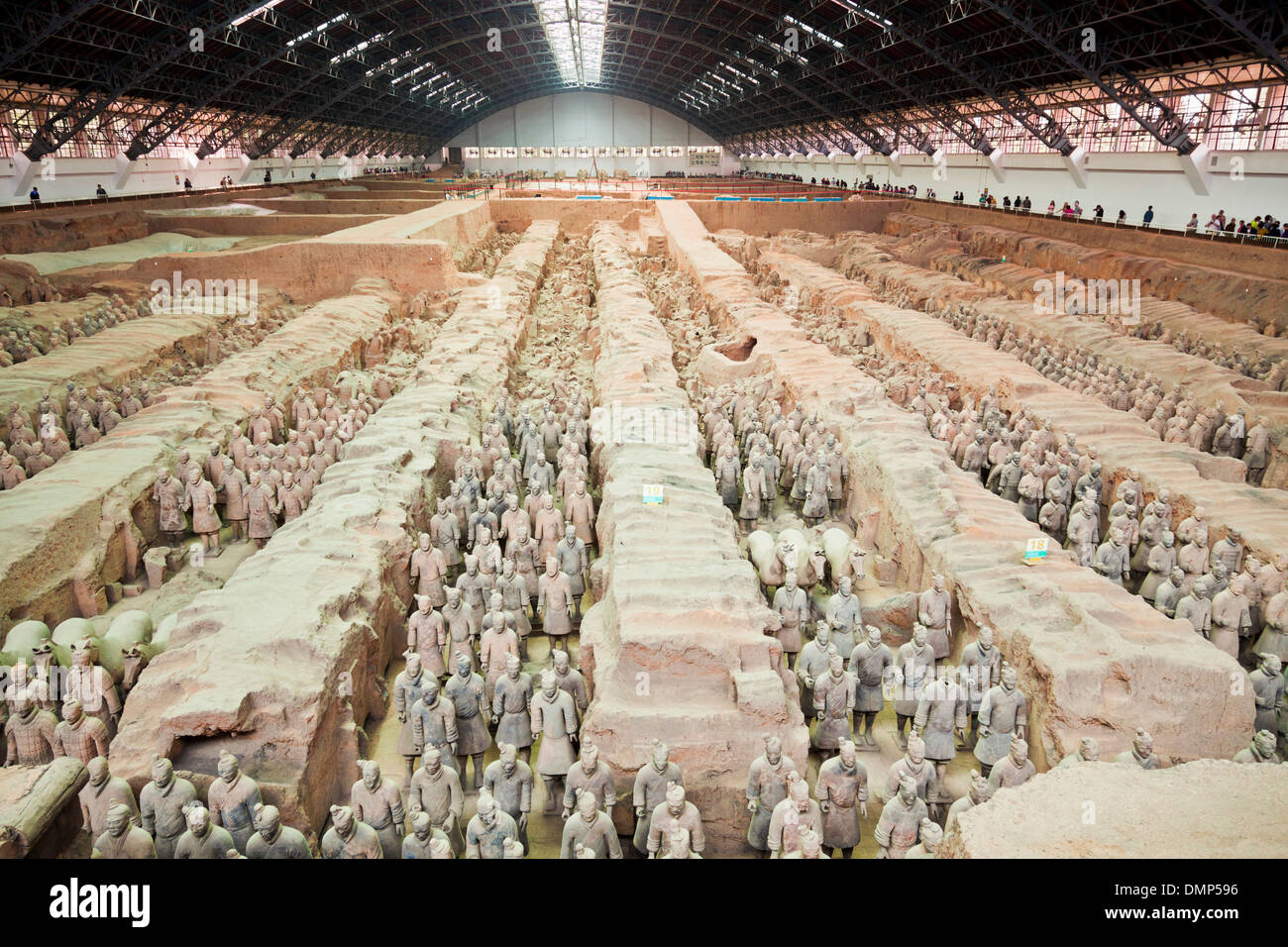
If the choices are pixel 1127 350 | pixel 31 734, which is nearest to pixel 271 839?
pixel 31 734

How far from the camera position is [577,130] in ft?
156

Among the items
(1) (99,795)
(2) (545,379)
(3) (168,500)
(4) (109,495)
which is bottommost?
(1) (99,795)

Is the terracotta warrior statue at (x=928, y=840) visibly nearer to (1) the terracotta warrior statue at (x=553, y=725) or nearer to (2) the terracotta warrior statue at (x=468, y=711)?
(1) the terracotta warrior statue at (x=553, y=725)

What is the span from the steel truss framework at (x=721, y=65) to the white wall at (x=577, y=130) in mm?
9432

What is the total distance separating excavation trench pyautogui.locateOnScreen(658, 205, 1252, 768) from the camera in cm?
423

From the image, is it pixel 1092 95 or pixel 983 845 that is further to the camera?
pixel 1092 95

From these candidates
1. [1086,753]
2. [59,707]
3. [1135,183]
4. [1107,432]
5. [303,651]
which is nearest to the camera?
[1086,753]

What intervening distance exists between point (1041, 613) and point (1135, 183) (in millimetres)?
18314

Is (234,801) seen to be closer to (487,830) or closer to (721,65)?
(487,830)

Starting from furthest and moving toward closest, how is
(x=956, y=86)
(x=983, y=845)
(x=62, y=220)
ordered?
(x=956, y=86), (x=62, y=220), (x=983, y=845)

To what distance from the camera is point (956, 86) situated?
22.9 metres

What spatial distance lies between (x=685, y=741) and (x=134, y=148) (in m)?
26.6
